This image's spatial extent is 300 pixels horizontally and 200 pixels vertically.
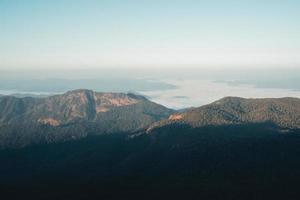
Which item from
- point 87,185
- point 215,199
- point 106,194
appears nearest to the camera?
point 215,199

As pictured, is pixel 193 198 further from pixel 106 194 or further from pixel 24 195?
pixel 24 195

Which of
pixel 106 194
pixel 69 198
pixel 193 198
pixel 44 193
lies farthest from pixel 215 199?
pixel 44 193

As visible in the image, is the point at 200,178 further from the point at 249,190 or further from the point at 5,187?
the point at 5,187

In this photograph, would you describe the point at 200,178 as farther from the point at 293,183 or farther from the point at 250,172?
the point at 293,183

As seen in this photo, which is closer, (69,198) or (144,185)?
(69,198)

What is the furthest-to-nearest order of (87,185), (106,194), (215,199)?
(87,185) < (106,194) < (215,199)

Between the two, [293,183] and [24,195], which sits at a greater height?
[293,183]

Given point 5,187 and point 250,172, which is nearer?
point 5,187

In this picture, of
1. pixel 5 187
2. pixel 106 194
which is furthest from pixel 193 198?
pixel 5 187

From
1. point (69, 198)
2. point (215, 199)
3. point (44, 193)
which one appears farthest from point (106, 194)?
point (215, 199)
